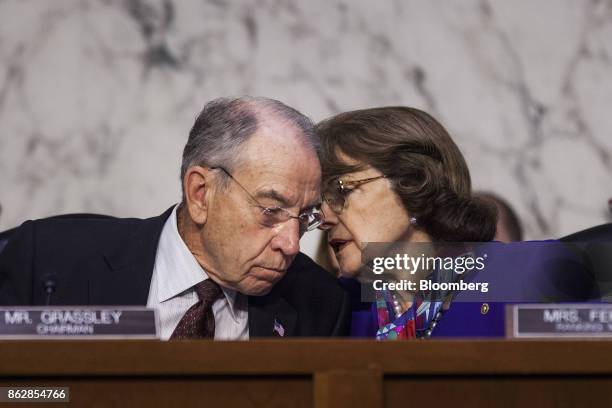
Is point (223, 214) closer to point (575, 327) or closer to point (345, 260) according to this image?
point (345, 260)

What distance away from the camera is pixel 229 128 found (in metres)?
1.92

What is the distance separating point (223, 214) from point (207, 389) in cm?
77

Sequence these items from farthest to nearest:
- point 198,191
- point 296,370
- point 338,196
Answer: point 338,196, point 198,191, point 296,370

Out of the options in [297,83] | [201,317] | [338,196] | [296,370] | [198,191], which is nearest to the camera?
[296,370]

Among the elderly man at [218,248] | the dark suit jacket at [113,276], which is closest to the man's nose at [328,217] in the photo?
the dark suit jacket at [113,276]

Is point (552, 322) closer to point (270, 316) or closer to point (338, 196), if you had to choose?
point (270, 316)

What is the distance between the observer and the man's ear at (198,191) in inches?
75.7

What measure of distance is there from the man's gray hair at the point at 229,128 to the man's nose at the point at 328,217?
0.25 m

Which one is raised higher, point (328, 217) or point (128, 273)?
point (328, 217)

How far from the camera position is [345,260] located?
2.19 m

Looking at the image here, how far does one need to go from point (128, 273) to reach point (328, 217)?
0.55 metres

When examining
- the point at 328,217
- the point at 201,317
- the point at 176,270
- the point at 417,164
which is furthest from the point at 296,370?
the point at 417,164

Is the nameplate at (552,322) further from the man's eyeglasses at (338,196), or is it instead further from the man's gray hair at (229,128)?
the man's eyeglasses at (338,196)

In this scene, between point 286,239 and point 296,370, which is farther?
point 286,239
